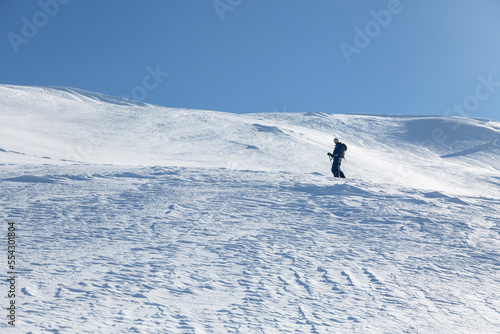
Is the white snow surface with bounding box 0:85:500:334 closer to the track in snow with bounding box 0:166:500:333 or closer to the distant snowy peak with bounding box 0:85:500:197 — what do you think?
the track in snow with bounding box 0:166:500:333

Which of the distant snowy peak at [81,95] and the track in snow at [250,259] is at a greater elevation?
the distant snowy peak at [81,95]

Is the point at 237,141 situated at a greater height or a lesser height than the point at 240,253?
greater

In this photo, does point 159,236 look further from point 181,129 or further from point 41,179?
point 181,129

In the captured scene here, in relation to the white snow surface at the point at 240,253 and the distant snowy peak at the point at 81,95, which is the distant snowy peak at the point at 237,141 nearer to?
the distant snowy peak at the point at 81,95

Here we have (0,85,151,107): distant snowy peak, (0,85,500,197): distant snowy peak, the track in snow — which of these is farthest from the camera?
(0,85,151,107): distant snowy peak

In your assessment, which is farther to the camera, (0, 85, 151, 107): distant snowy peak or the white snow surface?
(0, 85, 151, 107): distant snowy peak

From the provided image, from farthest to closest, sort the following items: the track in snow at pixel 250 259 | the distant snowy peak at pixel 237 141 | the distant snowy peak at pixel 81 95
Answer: the distant snowy peak at pixel 81 95 < the distant snowy peak at pixel 237 141 < the track in snow at pixel 250 259

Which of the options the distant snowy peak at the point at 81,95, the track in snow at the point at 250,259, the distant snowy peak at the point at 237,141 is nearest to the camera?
the track in snow at the point at 250,259

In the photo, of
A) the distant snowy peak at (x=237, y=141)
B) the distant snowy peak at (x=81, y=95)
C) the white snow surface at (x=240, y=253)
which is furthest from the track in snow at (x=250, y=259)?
the distant snowy peak at (x=81, y=95)

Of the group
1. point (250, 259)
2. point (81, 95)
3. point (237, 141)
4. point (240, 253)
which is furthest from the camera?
point (81, 95)

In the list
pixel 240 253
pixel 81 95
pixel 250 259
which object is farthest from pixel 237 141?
pixel 81 95

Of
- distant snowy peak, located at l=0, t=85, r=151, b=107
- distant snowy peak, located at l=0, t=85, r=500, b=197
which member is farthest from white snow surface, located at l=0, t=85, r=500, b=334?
distant snowy peak, located at l=0, t=85, r=151, b=107

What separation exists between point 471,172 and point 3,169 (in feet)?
66.2

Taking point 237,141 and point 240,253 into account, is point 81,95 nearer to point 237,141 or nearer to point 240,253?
point 237,141
